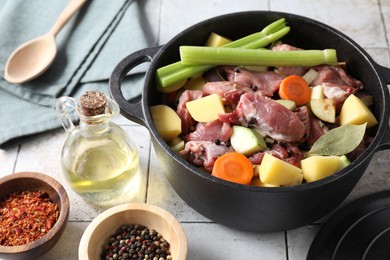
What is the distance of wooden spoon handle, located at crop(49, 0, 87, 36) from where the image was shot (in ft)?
6.38

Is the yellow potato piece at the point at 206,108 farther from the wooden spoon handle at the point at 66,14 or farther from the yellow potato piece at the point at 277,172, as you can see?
the wooden spoon handle at the point at 66,14

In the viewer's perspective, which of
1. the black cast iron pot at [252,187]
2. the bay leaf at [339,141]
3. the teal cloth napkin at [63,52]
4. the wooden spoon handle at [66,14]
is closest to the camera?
the black cast iron pot at [252,187]

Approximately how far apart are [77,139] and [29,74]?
0.47 m

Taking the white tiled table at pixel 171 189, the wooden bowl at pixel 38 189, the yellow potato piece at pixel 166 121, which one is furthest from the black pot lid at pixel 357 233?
the wooden bowl at pixel 38 189

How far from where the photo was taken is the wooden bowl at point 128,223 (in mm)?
1331

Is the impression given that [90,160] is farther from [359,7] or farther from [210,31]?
[359,7]

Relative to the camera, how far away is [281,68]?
61.8 inches

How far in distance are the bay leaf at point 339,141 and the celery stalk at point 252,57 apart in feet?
0.83

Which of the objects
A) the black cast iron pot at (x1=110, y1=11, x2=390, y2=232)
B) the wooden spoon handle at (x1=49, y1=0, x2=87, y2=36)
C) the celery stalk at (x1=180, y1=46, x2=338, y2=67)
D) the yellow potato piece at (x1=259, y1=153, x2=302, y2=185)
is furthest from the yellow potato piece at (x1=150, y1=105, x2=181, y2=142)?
the wooden spoon handle at (x1=49, y1=0, x2=87, y2=36)

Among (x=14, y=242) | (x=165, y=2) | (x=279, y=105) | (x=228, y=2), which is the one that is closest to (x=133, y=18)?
(x=165, y=2)

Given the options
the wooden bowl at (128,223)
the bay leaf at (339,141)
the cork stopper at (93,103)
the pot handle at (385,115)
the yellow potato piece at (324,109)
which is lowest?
the wooden bowl at (128,223)

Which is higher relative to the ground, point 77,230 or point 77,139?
point 77,139

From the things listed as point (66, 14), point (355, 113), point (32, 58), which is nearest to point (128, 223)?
point (355, 113)

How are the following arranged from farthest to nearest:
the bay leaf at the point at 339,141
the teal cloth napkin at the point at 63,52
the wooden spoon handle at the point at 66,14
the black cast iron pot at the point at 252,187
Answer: the wooden spoon handle at the point at 66,14 → the teal cloth napkin at the point at 63,52 → the bay leaf at the point at 339,141 → the black cast iron pot at the point at 252,187
